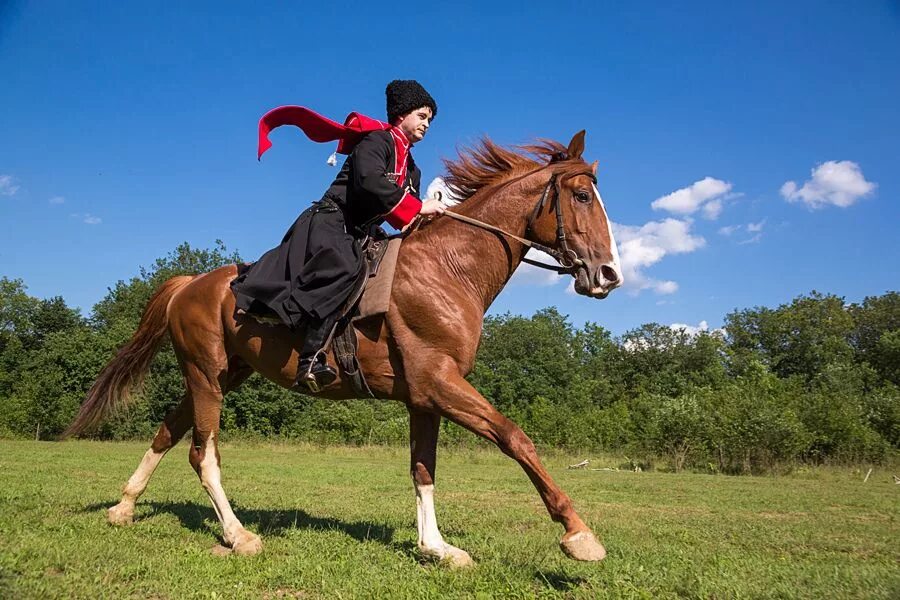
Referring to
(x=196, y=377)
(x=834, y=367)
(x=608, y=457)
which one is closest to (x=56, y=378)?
(x=608, y=457)

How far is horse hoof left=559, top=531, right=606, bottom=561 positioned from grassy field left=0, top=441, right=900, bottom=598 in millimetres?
253

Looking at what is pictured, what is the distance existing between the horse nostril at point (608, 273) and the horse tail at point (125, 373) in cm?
487

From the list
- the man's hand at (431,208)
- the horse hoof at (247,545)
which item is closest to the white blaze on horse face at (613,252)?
the man's hand at (431,208)

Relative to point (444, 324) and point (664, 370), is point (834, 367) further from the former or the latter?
point (444, 324)

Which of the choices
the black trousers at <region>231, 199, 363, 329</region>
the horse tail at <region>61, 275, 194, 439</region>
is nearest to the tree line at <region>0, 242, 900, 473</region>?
the horse tail at <region>61, 275, 194, 439</region>

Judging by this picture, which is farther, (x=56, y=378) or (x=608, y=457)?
(x=56, y=378)

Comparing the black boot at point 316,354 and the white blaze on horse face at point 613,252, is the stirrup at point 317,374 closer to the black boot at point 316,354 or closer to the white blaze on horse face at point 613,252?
the black boot at point 316,354

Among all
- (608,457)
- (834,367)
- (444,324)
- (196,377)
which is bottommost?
(608,457)

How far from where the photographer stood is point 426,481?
5.68 meters

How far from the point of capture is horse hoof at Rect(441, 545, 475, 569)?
5070 mm

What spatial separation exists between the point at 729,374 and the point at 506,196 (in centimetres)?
7985

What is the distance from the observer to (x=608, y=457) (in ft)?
114

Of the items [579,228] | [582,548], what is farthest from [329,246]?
[582,548]

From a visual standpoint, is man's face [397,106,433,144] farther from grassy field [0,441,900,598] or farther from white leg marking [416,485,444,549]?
grassy field [0,441,900,598]
